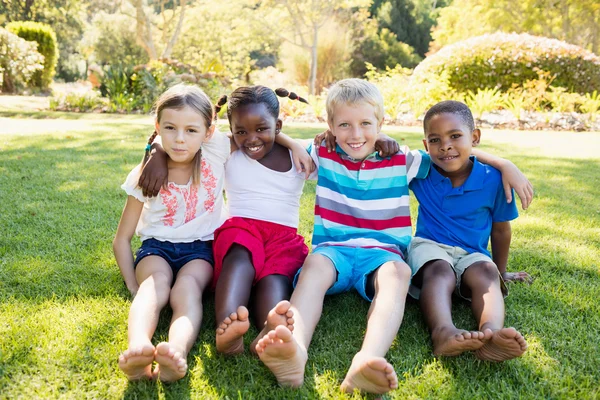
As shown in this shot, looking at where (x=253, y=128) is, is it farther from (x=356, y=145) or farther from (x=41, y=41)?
(x=41, y=41)

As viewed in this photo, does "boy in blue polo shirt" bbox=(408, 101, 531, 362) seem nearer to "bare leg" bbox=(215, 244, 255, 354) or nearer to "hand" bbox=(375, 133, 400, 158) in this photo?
"hand" bbox=(375, 133, 400, 158)

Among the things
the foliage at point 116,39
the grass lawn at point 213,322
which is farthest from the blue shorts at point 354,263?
the foliage at point 116,39

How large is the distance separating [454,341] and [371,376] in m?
0.41

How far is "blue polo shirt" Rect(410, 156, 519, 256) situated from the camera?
268cm

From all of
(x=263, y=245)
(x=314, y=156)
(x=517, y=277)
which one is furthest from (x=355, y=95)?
(x=517, y=277)

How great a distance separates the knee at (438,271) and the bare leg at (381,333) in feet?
0.57

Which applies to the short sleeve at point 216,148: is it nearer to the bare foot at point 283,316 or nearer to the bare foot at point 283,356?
the bare foot at point 283,316

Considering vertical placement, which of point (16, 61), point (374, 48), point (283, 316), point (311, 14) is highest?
point (311, 14)

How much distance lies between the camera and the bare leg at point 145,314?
68.7 inches

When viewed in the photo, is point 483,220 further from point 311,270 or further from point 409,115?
point 409,115

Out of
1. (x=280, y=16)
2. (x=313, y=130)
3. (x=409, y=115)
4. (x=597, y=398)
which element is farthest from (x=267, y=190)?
(x=280, y=16)

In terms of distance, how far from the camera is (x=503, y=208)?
8.75 feet

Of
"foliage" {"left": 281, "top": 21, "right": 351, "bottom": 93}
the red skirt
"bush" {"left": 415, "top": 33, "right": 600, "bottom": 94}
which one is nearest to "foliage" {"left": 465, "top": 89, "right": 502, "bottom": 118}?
"bush" {"left": 415, "top": 33, "right": 600, "bottom": 94}

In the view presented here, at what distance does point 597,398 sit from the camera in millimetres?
1786
